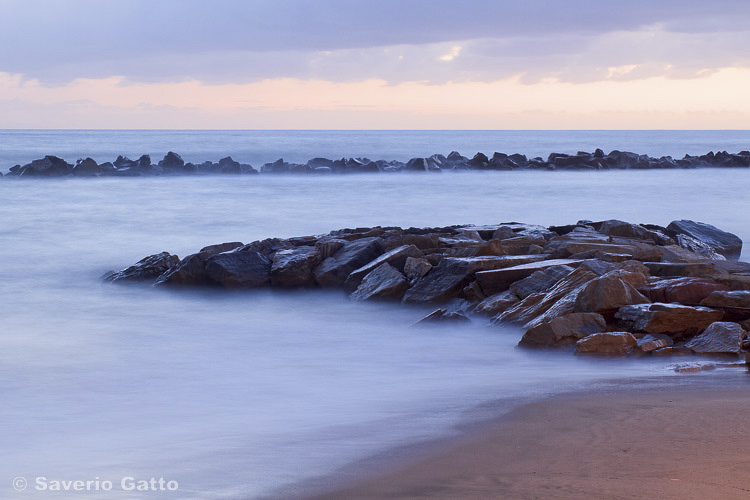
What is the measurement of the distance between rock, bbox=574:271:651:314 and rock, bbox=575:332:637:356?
1.53 feet

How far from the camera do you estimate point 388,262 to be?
9.13 meters

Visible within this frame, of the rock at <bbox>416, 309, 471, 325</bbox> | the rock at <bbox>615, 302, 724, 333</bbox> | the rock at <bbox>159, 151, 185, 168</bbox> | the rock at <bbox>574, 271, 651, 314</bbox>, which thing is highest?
the rock at <bbox>159, 151, 185, 168</bbox>

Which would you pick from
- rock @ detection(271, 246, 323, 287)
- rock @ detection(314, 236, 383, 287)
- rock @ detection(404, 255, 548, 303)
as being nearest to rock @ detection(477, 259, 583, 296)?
rock @ detection(404, 255, 548, 303)

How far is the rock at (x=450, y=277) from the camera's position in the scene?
826 centimetres

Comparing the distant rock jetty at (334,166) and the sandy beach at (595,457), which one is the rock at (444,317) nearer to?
the sandy beach at (595,457)

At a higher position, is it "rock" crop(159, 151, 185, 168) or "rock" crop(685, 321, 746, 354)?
"rock" crop(159, 151, 185, 168)

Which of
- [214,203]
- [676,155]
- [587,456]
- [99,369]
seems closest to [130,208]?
[214,203]

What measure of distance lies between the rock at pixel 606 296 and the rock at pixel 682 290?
0.97ft

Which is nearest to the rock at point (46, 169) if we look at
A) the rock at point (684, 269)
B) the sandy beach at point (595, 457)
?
the rock at point (684, 269)

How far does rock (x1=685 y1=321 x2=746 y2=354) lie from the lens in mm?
5980

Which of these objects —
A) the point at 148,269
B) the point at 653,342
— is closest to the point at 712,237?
the point at 653,342

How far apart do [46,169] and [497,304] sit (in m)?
25.6

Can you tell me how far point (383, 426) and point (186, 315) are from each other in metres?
4.46

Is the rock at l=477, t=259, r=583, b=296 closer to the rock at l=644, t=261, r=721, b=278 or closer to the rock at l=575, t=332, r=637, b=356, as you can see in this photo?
the rock at l=644, t=261, r=721, b=278
